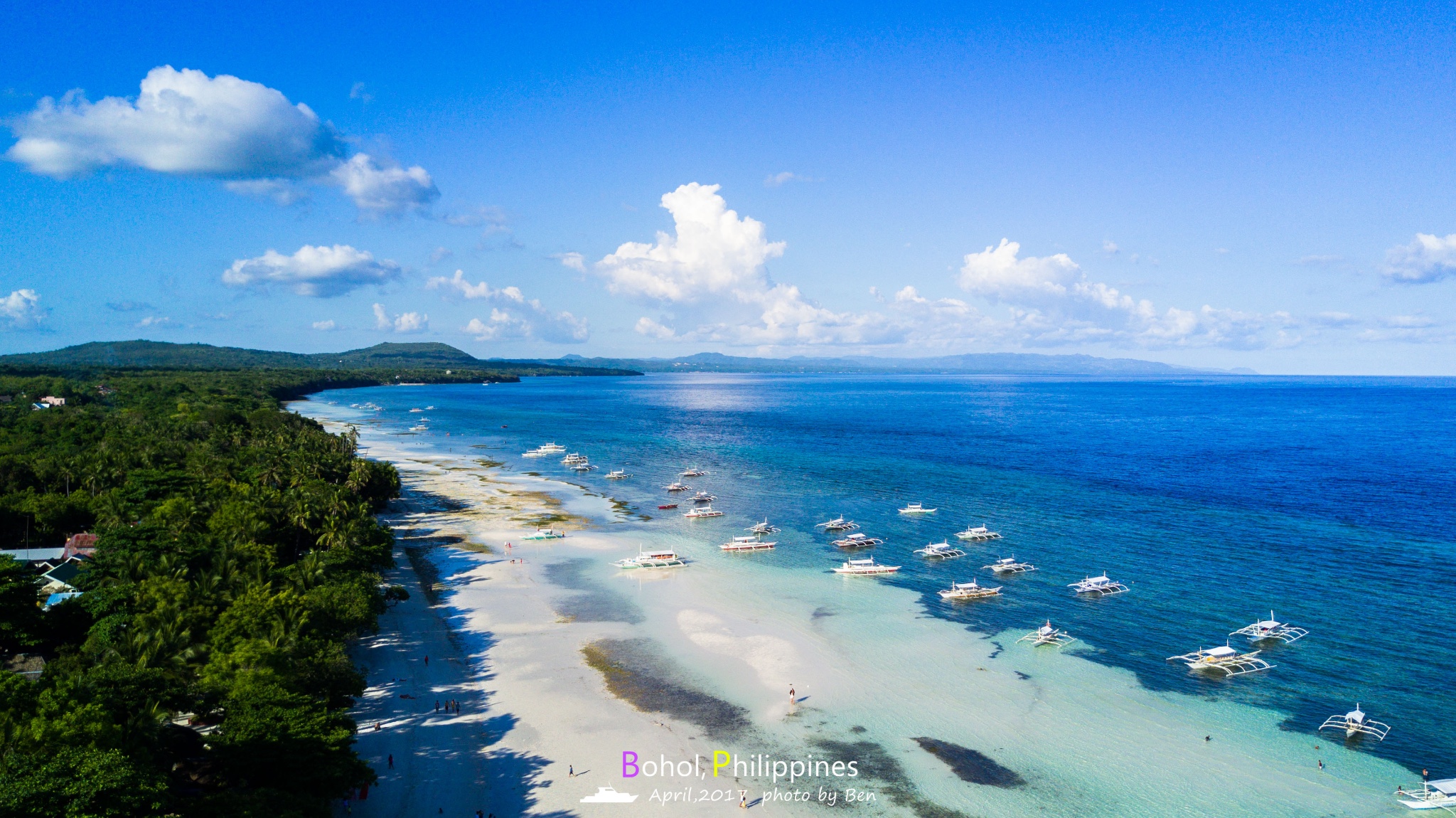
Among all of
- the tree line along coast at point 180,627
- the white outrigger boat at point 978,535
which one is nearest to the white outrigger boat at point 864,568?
the white outrigger boat at point 978,535

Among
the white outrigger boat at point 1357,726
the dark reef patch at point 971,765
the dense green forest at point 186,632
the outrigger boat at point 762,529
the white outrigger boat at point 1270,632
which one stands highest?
the dense green forest at point 186,632

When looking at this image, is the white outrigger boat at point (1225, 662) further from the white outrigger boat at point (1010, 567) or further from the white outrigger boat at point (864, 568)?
the white outrigger boat at point (864, 568)

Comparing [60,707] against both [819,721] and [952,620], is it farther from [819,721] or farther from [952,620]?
[952,620]

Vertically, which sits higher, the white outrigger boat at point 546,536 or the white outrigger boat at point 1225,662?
the white outrigger boat at point 546,536

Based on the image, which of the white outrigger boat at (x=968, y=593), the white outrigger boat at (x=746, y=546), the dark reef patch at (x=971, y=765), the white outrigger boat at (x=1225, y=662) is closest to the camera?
the dark reef patch at (x=971, y=765)

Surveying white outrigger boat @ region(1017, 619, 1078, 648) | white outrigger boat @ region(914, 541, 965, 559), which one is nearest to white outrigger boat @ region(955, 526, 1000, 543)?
white outrigger boat @ region(914, 541, 965, 559)

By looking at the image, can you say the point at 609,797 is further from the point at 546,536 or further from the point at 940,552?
the point at 546,536

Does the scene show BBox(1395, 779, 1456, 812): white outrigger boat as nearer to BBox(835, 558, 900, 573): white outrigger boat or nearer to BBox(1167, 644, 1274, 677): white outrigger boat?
BBox(1167, 644, 1274, 677): white outrigger boat

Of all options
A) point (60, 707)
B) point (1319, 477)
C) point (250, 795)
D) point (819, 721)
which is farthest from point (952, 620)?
point (1319, 477)
